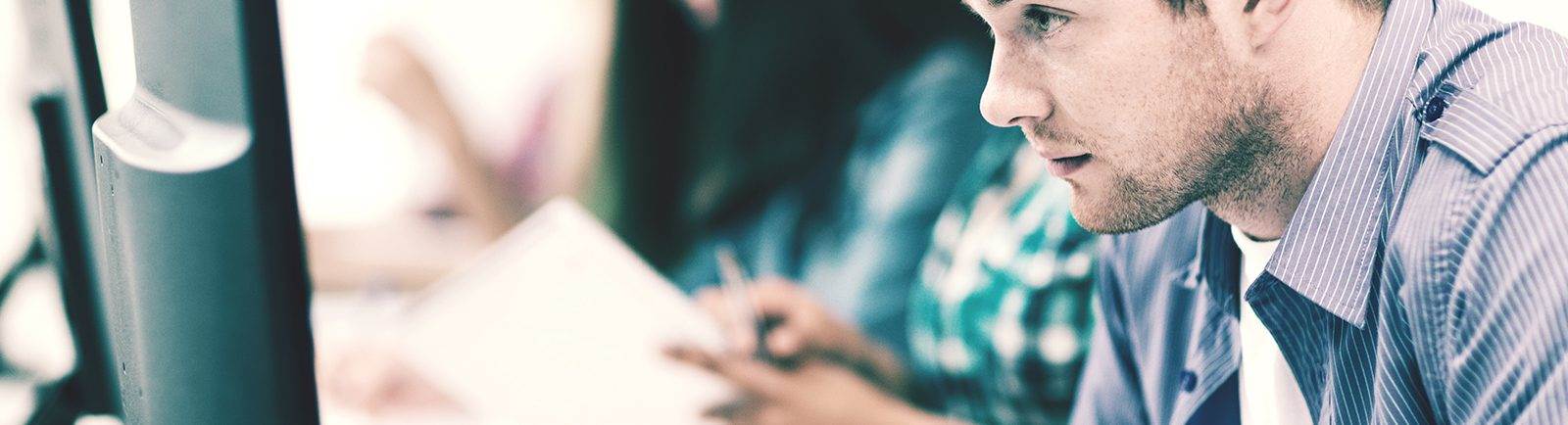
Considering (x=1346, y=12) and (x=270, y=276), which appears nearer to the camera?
(x=270, y=276)

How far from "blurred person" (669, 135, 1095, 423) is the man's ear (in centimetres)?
59

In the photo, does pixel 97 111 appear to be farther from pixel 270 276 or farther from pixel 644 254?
pixel 644 254

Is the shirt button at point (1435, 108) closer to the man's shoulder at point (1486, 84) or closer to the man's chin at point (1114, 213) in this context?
the man's shoulder at point (1486, 84)

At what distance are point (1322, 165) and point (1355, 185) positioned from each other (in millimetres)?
24

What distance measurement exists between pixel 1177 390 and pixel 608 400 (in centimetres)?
88

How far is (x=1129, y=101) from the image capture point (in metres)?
0.87

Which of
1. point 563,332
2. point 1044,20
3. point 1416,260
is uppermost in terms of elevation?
point 1044,20

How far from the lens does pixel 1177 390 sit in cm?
107

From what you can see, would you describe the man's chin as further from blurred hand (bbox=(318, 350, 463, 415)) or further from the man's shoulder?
blurred hand (bbox=(318, 350, 463, 415))

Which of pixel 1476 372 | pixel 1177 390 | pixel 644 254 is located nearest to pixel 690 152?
pixel 644 254

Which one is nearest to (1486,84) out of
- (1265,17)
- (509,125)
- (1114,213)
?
(1265,17)

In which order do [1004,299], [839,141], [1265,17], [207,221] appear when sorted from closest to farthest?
[207,221]
[1265,17]
[1004,299]
[839,141]

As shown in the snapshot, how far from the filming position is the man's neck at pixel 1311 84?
0.84m

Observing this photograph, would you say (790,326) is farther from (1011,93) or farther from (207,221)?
(207,221)
